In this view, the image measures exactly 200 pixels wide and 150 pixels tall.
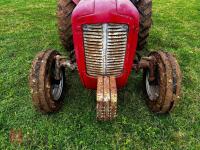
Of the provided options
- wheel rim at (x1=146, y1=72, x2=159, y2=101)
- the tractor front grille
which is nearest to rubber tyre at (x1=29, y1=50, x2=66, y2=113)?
the tractor front grille

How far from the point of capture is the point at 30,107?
3930 mm

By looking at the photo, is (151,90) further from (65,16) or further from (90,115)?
(65,16)

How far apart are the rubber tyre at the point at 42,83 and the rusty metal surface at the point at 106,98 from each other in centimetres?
60

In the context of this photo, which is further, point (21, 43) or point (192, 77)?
point (21, 43)

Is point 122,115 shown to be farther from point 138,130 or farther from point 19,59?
point 19,59

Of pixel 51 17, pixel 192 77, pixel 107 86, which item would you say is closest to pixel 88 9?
pixel 107 86

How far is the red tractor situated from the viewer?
3.01 m

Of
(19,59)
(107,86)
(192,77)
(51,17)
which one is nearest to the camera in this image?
(107,86)

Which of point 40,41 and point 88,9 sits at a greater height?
point 88,9

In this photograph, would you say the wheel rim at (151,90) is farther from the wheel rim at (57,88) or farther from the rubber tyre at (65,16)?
the rubber tyre at (65,16)

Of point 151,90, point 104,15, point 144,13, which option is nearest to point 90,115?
point 151,90

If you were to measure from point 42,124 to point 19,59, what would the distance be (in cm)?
176

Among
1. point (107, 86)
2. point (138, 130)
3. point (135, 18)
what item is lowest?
point (138, 130)

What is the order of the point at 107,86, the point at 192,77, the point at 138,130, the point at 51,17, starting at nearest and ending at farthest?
the point at 107,86 → the point at 138,130 → the point at 192,77 → the point at 51,17
